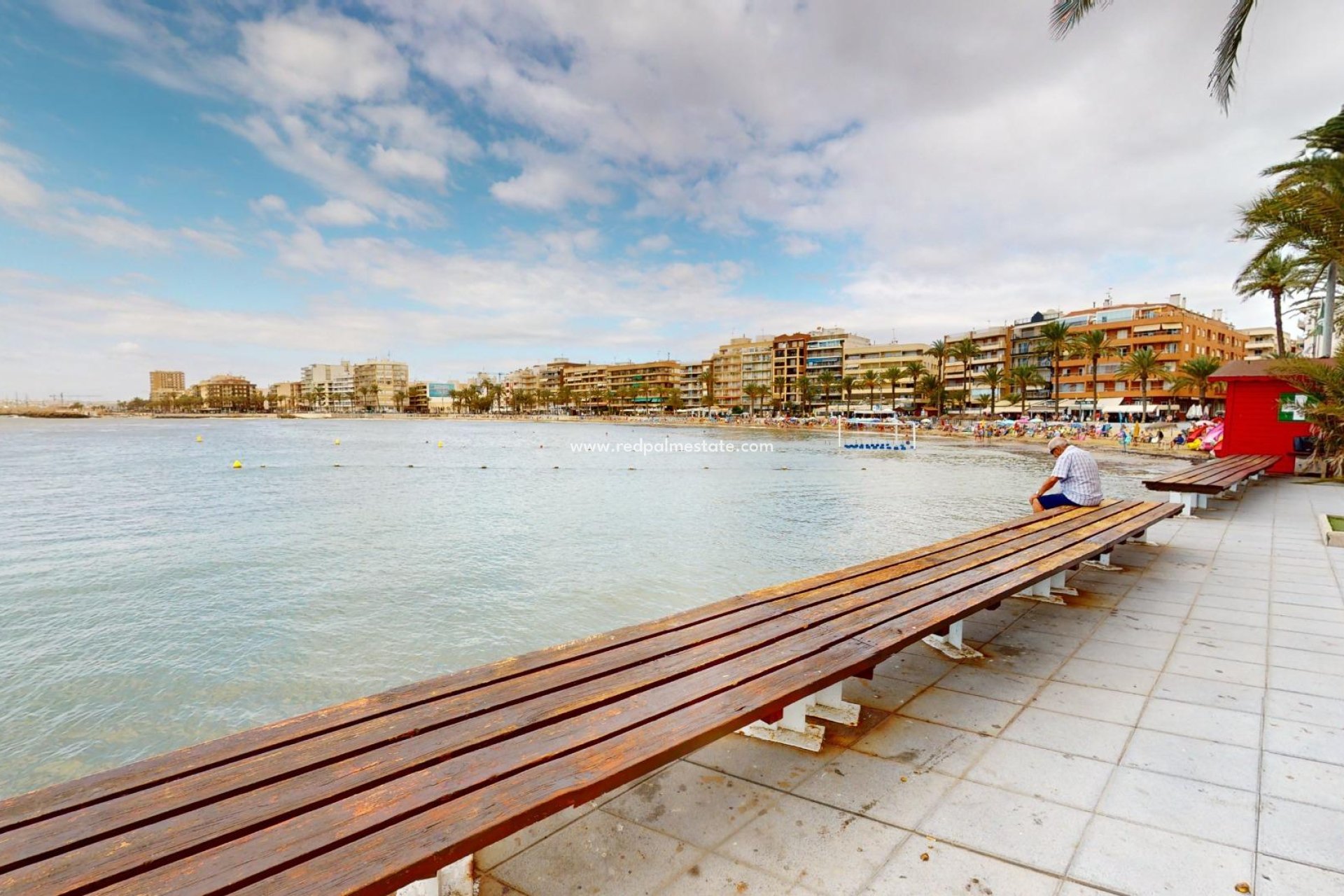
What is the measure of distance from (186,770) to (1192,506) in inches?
564

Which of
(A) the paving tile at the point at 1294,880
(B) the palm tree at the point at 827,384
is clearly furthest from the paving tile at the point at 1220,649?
(B) the palm tree at the point at 827,384

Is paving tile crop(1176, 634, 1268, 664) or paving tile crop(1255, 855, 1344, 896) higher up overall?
paving tile crop(1255, 855, 1344, 896)

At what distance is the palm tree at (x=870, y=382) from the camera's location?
107438 millimetres

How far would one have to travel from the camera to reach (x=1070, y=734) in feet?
11.3

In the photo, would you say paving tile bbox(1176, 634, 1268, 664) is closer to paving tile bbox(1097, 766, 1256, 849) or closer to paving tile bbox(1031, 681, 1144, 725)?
paving tile bbox(1031, 681, 1144, 725)

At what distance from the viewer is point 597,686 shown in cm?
275

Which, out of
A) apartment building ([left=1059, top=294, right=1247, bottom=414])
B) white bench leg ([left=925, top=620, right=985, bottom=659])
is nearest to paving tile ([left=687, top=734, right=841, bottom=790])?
white bench leg ([left=925, top=620, right=985, bottom=659])

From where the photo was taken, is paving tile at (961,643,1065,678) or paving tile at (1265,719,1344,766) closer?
paving tile at (1265,719,1344,766)

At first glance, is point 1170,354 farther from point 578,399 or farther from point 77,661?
point 578,399

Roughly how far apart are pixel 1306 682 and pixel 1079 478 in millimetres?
4211

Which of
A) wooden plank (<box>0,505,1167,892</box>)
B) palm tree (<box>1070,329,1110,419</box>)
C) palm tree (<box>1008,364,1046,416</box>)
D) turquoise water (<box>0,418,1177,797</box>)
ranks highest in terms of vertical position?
palm tree (<box>1070,329,1110,419</box>)

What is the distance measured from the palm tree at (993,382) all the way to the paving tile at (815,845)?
310 feet

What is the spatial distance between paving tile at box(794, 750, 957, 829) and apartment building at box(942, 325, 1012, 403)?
103 meters

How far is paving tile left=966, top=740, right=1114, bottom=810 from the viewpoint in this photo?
9.48 feet
